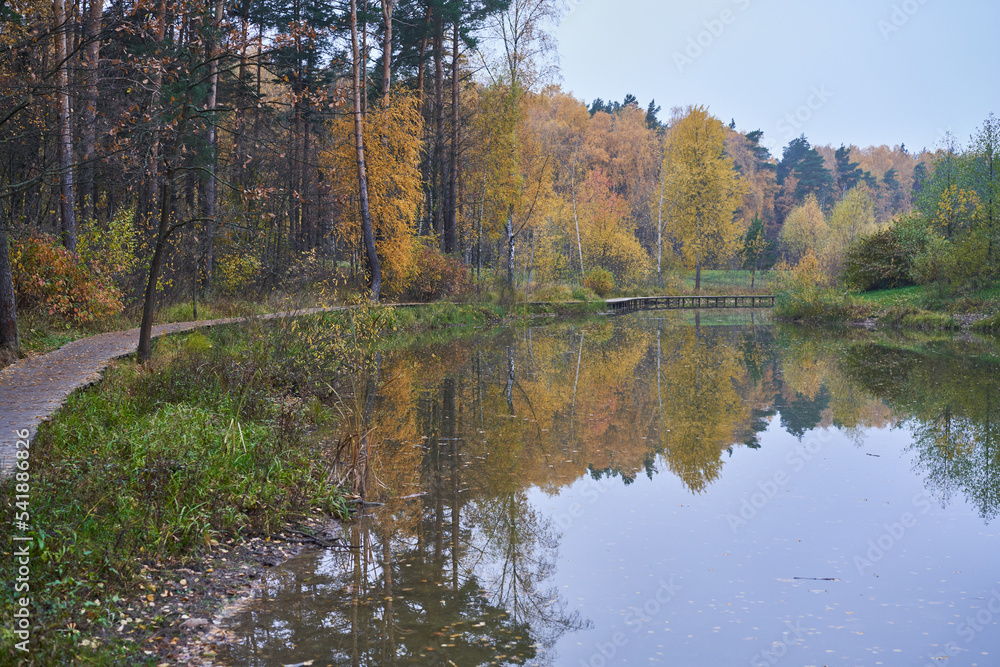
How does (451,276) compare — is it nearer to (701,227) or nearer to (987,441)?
(987,441)

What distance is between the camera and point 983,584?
16.3 ft

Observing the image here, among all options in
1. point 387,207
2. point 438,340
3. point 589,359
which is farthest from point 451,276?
point 589,359

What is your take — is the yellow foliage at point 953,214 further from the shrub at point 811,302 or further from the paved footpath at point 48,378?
the paved footpath at point 48,378

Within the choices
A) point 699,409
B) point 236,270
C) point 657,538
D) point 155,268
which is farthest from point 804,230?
point 657,538

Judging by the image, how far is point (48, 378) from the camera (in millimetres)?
7633

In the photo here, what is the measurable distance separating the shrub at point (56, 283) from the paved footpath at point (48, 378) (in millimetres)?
1090

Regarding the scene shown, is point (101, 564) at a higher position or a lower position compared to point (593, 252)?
lower

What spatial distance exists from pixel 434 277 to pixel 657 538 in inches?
708

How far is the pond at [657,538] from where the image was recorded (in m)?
4.21

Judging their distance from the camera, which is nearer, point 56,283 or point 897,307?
point 56,283

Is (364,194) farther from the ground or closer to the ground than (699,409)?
farther from the ground

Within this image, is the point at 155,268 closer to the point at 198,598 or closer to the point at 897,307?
the point at 198,598

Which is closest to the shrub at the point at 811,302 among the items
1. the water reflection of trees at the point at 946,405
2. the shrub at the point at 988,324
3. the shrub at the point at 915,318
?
the shrub at the point at 915,318

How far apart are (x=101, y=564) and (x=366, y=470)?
2.76 metres
